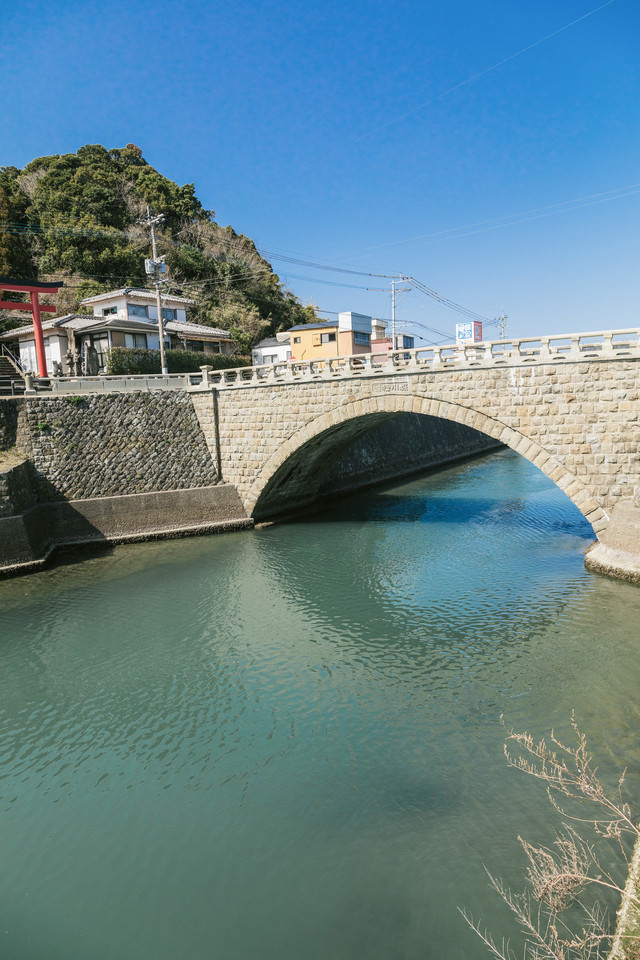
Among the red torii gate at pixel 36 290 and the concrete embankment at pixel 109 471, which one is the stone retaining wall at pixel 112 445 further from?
the red torii gate at pixel 36 290

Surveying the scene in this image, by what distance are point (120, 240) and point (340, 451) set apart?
31254mm

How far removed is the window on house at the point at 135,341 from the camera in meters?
33.6

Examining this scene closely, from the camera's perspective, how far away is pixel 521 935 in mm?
6570

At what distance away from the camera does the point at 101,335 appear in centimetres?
3306

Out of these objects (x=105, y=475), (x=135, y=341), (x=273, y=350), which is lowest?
(x=105, y=475)

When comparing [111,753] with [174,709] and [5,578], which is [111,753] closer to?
[174,709]

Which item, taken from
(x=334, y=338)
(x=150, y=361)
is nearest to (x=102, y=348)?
(x=150, y=361)

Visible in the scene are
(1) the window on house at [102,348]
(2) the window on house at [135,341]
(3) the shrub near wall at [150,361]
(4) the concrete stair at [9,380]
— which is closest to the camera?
(4) the concrete stair at [9,380]

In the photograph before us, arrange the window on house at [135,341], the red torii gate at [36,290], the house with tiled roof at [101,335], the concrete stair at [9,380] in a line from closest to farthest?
1. the concrete stair at [9,380]
2. the red torii gate at [36,290]
3. the house with tiled roof at [101,335]
4. the window on house at [135,341]

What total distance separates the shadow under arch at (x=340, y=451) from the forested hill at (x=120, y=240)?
20113 mm

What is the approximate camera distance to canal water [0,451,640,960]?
23.3 ft

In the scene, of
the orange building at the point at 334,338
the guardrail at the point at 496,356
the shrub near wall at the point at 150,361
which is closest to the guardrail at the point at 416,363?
the guardrail at the point at 496,356

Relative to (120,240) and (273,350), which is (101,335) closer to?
(273,350)

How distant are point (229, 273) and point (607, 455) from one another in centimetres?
4469
